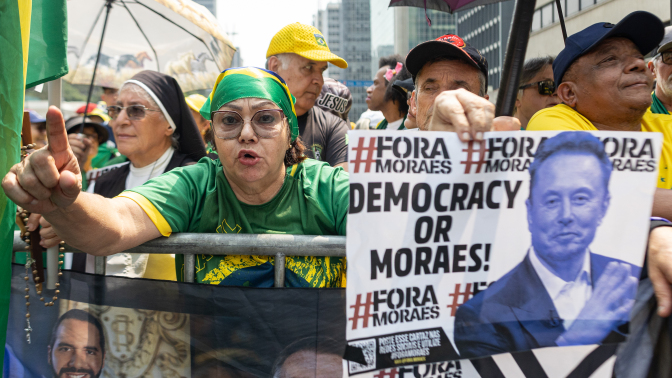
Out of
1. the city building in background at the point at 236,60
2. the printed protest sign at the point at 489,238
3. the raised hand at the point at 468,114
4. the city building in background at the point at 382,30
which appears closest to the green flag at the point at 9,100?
the printed protest sign at the point at 489,238

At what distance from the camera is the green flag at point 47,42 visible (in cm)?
213

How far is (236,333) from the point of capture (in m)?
1.95

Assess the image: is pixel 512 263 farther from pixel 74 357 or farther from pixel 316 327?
pixel 74 357

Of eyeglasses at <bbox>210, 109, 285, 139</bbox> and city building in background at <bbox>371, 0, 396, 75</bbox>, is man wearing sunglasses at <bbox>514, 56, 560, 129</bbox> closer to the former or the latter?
eyeglasses at <bbox>210, 109, 285, 139</bbox>

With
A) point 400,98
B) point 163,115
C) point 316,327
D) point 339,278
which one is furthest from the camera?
point 400,98

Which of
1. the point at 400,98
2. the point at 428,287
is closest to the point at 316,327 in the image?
the point at 428,287

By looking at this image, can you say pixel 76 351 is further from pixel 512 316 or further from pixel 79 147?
pixel 79 147

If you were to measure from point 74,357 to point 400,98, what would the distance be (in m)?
4.12

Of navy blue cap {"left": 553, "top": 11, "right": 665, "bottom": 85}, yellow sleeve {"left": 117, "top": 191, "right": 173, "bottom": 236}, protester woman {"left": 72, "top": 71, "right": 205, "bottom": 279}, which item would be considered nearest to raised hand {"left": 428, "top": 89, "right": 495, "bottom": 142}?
yellow sleeve {"left": 117, "top": 191, "right": 173, "bottom": 236}

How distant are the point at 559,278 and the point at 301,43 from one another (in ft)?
9.85

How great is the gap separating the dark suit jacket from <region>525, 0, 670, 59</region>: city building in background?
1581 cm

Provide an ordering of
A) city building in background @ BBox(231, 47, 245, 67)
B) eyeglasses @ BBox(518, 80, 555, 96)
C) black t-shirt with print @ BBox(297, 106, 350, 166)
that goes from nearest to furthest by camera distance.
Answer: black t-shirt with print @ BBox(297, 106, 350, 166)
eyeglasses @ BBox(518, 80, 555, 96)
city building in background @ BBox(231, 47, 245, 67)

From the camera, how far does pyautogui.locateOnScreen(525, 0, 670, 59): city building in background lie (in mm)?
22700

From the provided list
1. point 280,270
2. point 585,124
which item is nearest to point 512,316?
point 280,270
